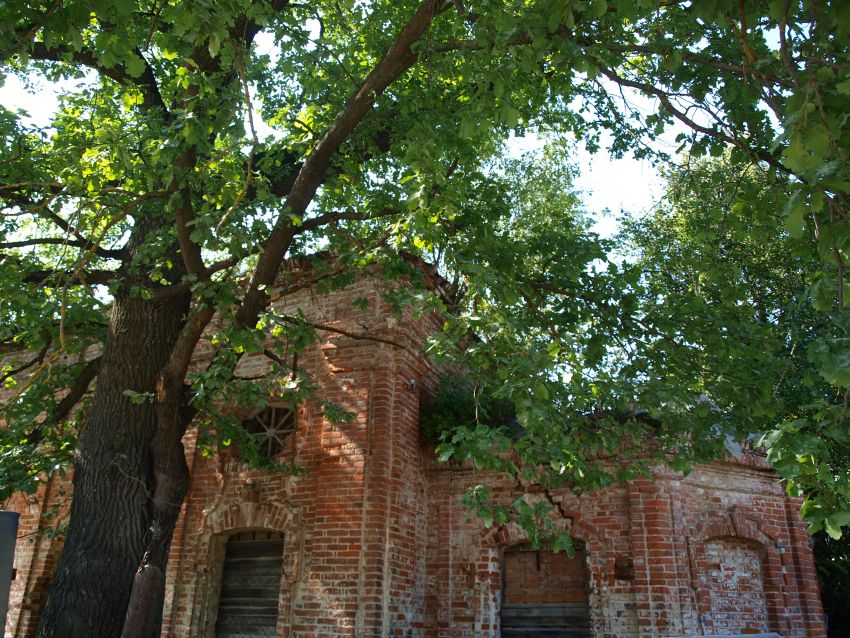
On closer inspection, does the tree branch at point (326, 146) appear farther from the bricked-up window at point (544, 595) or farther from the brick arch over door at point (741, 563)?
the brick arch over door at point (741, 563)

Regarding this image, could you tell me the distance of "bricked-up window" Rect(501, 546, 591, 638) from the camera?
8.65 meters

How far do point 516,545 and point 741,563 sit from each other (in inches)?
121

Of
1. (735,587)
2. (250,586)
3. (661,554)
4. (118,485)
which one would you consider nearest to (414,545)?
(250,586)

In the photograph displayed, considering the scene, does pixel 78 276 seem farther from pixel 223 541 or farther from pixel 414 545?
pixel 414 545

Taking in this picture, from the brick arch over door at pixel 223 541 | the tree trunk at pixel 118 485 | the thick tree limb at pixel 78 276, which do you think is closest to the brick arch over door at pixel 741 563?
the brick arch over door at pixel 223 541

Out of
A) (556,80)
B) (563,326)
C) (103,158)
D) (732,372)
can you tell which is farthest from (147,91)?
(732,372)

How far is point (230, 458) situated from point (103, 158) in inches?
189

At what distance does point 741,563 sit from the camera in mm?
9234

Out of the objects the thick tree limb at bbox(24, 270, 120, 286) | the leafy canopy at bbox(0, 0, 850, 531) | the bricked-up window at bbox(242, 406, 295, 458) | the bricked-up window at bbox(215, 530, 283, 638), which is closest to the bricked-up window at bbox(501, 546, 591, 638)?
the leafy canopy at bbox(0, 0, 850, 531)

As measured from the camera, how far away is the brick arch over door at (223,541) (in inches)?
347

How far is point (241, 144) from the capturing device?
6359 mm

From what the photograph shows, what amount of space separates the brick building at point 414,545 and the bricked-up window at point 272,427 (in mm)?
40

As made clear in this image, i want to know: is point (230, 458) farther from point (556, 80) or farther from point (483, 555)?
point (556, 80)

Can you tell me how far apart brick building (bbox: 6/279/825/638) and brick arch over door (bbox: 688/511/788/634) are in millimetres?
19
